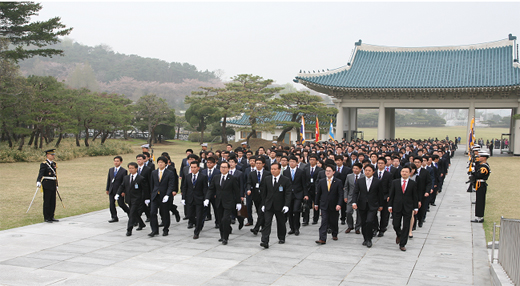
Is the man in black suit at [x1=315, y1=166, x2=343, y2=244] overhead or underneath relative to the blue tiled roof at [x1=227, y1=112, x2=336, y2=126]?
underneath

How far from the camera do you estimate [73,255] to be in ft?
22.8

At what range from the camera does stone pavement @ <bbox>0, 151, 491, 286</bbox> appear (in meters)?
5.87

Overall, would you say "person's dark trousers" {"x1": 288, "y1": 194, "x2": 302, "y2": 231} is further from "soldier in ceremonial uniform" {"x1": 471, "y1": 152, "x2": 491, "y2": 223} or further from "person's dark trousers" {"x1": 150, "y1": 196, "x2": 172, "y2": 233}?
"soldier in ceremonial uniform" {"x1": 471, "y1": 152, "x2": 491, "y2": 223}

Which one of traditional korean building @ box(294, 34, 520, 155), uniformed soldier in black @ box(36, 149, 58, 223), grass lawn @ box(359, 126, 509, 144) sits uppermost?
traditional korean building @ box(294, 34, 520, 155)

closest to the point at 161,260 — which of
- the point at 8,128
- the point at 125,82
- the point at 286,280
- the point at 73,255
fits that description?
the point at 73,255

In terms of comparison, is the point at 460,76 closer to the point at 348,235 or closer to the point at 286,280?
the point at 348,235

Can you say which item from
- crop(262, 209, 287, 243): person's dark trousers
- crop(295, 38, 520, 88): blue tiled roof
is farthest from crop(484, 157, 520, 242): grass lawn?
crop(295, 38, 520, 88): blue tiled roof

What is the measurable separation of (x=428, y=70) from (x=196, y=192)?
27803mm

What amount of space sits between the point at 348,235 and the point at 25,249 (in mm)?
6129

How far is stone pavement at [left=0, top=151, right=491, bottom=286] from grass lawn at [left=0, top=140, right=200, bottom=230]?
4.89 feet

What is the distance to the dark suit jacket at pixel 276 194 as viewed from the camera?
25.6 ft

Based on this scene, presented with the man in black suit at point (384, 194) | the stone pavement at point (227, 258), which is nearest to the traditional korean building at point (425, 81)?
the stone pavement at point (227, 258)

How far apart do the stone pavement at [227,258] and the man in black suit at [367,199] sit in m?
0.36

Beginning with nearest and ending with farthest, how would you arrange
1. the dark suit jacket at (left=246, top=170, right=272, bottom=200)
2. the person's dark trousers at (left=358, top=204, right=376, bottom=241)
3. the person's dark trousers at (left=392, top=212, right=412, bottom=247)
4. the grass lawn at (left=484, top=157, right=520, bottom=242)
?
the person's dark trousers at (left=392, top=212, right=412, bottom=247) → the person's dark trousers at (left=358, top=204, right=376, bottom=241) → the dark suit jacket at (left=246, top=170, right=272, bottom=200) → the grass lawn at (left=484, top=157, right=520, bottom=242)
